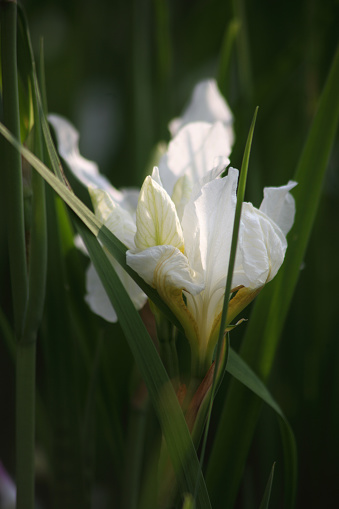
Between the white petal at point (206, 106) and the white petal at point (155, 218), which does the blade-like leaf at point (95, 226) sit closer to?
the white petal at point (155, 218)

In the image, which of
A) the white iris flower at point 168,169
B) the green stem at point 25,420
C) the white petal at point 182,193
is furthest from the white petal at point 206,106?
the green stem at point 25,420

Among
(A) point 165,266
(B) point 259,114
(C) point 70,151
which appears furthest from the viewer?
(B) point 259,114

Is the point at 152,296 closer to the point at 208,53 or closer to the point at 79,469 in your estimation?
the point at 79,469

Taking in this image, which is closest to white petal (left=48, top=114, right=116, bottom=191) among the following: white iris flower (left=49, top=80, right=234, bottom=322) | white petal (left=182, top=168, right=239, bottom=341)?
white iris flower (left=49, top=80, right=234, bottom=322)

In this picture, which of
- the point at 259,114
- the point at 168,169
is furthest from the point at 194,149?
the point at 259,114

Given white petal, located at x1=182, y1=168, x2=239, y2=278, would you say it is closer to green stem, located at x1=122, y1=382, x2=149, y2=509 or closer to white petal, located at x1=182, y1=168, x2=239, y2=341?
white petal, located at x1=182, y1=168, x2=239, y2=341

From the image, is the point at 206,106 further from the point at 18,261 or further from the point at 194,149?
the point at 18,261
